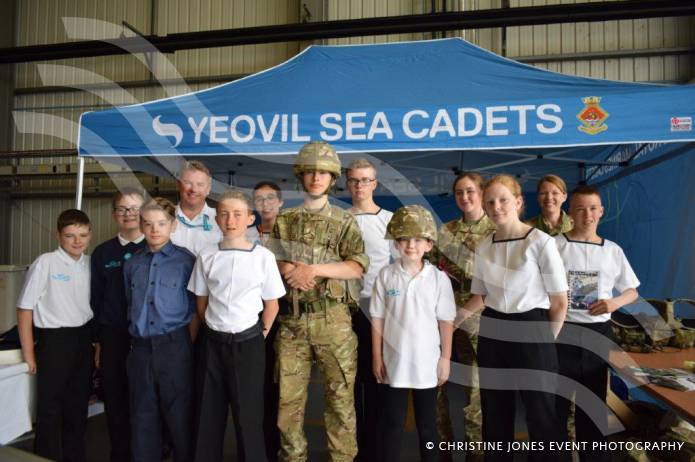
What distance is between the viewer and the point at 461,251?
261cm

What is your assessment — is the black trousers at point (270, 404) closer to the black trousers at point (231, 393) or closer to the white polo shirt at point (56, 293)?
the black trousers at point (231, 393)

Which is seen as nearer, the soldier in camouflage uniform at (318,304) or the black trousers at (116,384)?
the soldier in camouflage uniform at (318,304)

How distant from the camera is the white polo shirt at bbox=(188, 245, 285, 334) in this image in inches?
81.0

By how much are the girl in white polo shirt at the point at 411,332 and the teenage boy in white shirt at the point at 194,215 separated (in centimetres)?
114

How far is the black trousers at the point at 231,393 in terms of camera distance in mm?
2045

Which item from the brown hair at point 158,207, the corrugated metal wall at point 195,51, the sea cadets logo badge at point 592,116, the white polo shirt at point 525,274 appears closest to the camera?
the white polo shirt at point 525,274

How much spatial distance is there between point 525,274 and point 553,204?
85cm

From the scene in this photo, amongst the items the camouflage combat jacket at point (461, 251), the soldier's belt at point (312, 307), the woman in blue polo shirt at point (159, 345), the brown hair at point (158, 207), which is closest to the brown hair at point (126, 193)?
the brown hair at point (158, 207)

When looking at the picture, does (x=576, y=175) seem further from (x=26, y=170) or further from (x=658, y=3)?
(x=26, y=170)

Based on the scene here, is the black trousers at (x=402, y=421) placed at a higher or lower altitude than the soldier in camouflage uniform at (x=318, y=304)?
lower

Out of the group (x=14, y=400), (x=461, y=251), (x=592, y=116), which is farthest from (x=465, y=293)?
(x=14, y=400)

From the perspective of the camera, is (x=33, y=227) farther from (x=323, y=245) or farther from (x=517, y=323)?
(x=517, y=323)

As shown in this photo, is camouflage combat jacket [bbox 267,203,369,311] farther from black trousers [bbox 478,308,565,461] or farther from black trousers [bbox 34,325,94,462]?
black trousers [bbox 34,325,94,462]

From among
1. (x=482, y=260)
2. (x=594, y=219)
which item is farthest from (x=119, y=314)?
(x=594, y=219)
